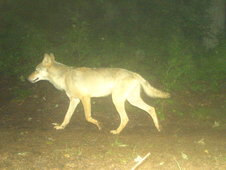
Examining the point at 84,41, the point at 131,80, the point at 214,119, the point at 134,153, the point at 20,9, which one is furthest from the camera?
the point at 20,9

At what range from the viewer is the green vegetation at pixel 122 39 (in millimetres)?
10039

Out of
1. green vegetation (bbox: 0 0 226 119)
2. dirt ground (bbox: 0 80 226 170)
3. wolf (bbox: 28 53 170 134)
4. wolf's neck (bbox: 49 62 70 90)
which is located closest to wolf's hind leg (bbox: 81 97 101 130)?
wolf (bbox: 28 53 170 134)

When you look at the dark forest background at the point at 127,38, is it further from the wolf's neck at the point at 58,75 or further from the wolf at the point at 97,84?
the wolf's neck at the point at 58,75

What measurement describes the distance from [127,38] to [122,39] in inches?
32.2

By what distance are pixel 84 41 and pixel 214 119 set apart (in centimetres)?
470

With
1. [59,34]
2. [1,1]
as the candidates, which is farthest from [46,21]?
[1,1]

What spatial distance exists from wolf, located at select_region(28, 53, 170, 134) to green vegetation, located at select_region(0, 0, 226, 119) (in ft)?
5.56

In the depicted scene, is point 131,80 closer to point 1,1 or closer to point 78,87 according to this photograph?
point 78,87

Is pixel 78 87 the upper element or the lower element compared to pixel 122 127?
upper

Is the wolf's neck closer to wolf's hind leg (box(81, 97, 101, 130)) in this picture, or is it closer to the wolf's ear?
the wolf's ear

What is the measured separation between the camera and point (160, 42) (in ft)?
36.8

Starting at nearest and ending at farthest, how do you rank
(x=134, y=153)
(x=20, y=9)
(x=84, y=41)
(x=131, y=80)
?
1. (x=134, y=153)
2. (x=131, y=80)
3. (x=84, y=41)
4. (x=20, y=9)

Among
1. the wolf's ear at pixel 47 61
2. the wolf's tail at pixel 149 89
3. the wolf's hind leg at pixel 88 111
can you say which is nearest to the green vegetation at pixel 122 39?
the wolf's tail at pixel 149 89

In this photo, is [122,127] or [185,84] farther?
[185,84]
